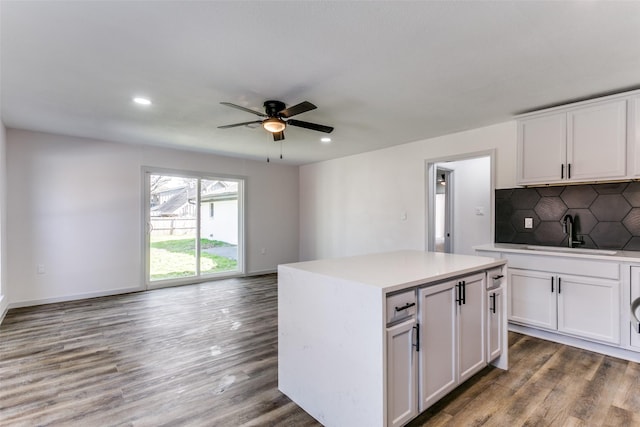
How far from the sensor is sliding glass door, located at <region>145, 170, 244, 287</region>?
5.26m

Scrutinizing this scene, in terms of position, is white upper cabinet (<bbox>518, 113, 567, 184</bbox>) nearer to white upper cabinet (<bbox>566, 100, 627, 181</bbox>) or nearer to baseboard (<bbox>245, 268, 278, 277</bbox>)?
white upper cabinet (<bbox>566, 100, 627, 181</bbox>)

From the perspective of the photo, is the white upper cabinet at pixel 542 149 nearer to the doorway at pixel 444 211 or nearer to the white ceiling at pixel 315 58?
the white ceiling at pixel 315 58

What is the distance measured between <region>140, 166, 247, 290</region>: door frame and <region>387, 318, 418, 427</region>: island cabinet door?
4.84m

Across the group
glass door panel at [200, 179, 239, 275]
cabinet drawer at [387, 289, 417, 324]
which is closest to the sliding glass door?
glass door panel at [200, 179, 239, 275]

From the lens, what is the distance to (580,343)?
2832 mm

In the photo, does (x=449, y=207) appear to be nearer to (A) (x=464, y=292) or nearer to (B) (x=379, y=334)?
(A) (x=464, y=292)

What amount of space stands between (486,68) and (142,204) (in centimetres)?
520

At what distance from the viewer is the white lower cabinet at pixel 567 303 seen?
262 centimetres

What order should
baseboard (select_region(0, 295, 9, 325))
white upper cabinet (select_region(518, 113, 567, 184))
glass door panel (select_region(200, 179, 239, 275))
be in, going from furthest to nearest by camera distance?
glass door panel (select_region(200, 179, 239, 275))
baseboard (select_region(0, 295, 9, 325))
white upper cabinet (select_region(518, 113, 567, 184))

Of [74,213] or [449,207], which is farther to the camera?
[449,207]

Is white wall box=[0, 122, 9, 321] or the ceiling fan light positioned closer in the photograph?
the ceiling fan light

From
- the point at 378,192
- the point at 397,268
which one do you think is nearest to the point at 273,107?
the point at 397,268

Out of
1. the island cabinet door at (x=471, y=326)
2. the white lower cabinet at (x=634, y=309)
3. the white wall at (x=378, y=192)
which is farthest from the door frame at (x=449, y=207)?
the island cabinet door at (x=471, y=326)

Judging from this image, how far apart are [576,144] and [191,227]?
18.8 feet
